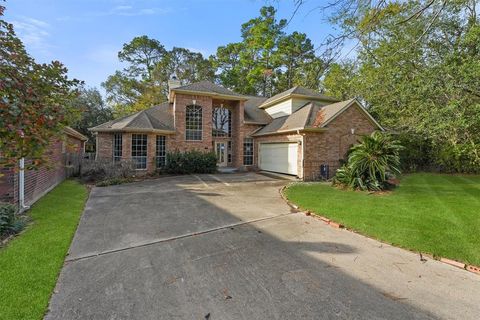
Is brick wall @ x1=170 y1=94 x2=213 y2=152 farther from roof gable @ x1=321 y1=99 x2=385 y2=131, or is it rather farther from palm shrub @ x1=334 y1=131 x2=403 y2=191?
palm shrub @ x1=334 y1=131 x2=403 y2=191

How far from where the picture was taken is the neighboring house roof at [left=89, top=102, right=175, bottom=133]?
52.0 feet

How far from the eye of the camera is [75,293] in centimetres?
336

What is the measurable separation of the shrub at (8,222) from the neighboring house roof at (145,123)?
10216mm

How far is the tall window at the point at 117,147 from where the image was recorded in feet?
53.1

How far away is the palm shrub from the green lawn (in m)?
0.77

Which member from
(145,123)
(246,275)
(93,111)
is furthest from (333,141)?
(93,111)

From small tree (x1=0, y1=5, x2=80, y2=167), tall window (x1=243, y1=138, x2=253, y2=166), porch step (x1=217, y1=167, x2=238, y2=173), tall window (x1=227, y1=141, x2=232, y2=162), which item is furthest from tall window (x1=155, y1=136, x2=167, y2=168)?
small tree (x1=0, y1=5, x2=80, y2=167)

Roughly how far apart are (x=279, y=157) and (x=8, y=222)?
13730mm

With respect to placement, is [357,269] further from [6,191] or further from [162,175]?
[162,175]

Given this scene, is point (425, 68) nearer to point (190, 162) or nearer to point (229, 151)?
point (229, 151)

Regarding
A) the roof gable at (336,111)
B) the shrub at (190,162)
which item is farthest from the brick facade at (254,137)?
the shrub at (190,162)

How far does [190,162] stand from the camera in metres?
16.8

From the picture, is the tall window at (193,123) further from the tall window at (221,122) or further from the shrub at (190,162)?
the tall window at (221,122)

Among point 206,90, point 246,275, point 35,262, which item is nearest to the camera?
point 246,275
